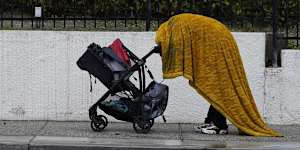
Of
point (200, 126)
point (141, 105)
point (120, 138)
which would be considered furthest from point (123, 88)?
point (200, 126)

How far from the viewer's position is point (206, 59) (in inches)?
325

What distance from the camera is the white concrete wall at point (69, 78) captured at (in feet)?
31.5

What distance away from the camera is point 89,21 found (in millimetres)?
10398

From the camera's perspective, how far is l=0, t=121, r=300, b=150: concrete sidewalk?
7691mm

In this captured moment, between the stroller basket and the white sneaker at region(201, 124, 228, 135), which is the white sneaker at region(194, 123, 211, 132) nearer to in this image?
the white sneaker at region(201, 124, 228, 135)

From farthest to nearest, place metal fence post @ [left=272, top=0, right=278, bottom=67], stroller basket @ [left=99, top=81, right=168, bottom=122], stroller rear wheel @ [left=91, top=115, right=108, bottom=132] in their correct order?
metal fence post @ [left=272, top=0, right=278, bottom=67] < stroller rear wheel @ [left=91, top=115, right=108, bottom=132] < stroller basket @ [left=99, top=81, right=168, bottom=122]

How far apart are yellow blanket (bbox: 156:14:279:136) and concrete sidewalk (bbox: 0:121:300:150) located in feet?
1.77

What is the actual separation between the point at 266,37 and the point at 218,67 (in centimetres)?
179

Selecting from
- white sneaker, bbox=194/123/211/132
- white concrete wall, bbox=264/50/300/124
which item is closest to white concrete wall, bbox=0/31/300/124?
white concrete wall, bbox=264/50/300/124

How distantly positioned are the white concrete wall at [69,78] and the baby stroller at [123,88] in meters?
1.13

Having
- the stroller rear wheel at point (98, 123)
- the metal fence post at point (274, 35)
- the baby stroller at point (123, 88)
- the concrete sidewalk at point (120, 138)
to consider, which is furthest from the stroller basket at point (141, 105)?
the metal fence post at point (274, 35)

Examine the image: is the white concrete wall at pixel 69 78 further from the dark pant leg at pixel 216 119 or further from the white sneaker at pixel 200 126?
the dark pant leg at pixel 216 119

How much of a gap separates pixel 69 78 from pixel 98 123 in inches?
51.8

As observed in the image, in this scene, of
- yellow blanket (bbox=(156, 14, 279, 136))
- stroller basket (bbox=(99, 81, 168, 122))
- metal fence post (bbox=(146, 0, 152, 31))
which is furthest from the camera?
metal fence post (bbox=(146, 0, 152, 31))
